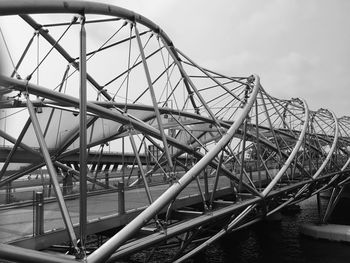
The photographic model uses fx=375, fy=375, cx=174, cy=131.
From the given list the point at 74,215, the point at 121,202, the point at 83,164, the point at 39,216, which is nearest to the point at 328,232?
the point at 121,202

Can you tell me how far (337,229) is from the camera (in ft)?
124

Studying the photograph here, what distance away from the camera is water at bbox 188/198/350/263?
31.3 m

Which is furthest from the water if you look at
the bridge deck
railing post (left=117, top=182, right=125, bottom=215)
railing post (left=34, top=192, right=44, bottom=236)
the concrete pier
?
railing post (left=34, top=192, right=44, bottom=236)

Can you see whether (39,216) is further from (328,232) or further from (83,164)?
(328,232)

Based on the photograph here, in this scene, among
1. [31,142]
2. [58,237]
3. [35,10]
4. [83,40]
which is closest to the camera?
[35,10]

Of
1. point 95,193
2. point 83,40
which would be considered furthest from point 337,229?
point 83,40

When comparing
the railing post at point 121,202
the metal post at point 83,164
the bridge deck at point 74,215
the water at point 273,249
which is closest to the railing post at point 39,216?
the bridge deck at point 74,215

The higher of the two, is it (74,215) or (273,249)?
(74,215)

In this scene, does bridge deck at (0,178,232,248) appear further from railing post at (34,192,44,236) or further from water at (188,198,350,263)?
water at (188,198,350,263)

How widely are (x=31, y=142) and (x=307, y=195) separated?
83.3ft

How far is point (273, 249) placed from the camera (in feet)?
113

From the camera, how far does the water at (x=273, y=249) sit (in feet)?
103

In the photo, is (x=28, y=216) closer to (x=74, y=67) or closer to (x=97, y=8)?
(x=97, y=8)

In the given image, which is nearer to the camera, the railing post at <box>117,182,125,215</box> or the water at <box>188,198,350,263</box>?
the railing post at <box>117,182,125,215</box>
